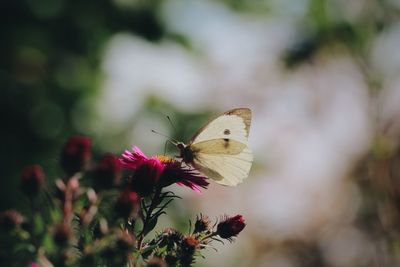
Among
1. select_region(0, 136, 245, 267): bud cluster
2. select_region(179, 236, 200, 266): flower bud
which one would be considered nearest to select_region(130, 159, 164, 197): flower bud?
select_region(0, 136, 245, 267): bud cluster

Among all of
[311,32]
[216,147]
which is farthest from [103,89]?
[216,147]

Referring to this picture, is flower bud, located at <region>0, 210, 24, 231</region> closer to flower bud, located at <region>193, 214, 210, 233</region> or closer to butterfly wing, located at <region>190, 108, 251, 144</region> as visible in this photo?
flower bud, located at <region>193, 214, 210, 233</region>

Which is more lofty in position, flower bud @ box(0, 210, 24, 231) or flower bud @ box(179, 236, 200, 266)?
flower bud @ box(179, 236, 200, 266)

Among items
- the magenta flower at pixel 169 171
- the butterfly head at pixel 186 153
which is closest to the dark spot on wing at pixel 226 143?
the butterfly head at pixel 186 153

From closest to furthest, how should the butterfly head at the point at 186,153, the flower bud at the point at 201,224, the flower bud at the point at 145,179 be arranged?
1. the flower bud at the point at 145,179
2. the flower bud at the point at 201,224
3. the butterfly head at the point at 186,153

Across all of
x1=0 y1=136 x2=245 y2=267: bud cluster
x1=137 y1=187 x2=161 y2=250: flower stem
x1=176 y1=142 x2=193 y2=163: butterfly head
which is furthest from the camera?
x1=176 y1=142 x2=193 y2=163: butterfly head

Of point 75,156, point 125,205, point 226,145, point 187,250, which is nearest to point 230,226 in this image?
point 187,250

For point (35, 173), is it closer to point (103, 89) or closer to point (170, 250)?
point (170, 250)

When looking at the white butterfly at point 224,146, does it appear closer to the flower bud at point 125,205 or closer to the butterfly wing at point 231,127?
the butterfly wing at point 231,127
